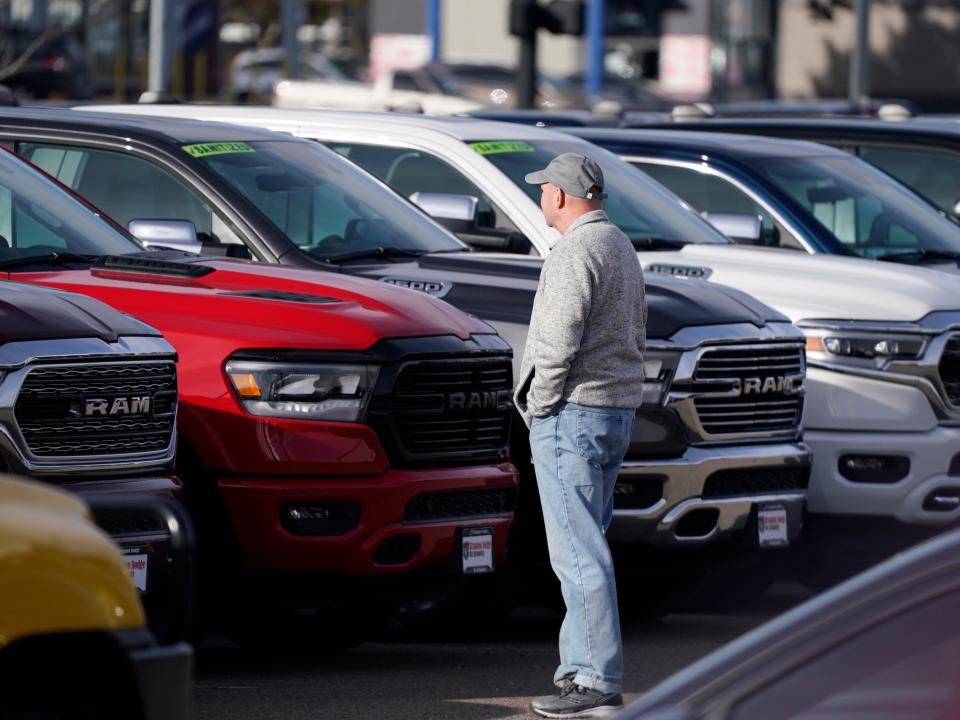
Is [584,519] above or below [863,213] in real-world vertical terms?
below

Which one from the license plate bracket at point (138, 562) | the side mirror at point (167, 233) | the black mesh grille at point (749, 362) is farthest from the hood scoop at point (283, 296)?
the black mesh grille at point (749, 362)

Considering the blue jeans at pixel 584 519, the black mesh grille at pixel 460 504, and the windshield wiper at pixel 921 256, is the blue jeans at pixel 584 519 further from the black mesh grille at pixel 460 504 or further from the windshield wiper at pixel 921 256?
the windshield wiper at pixel 921 256

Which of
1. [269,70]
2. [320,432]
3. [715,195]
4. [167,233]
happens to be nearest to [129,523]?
[320,432]

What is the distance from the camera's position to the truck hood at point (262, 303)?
23.3 feet

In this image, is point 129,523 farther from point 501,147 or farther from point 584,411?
point 501,147

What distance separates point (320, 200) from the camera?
891 centimetres

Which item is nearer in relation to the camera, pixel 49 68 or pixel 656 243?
pixel 656 243

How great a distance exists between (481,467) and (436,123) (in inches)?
124

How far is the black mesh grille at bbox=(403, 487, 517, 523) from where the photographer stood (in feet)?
23.7

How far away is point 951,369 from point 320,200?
10.2 feet

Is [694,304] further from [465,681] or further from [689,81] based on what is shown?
[689,81]

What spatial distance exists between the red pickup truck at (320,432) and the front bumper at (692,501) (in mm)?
746

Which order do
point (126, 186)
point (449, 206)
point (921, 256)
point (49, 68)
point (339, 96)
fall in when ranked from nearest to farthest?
1. point (126, 186)
2. point (449, 206)
3. point (921, 256)
4. point (49, 68)
5. point (339, 96)

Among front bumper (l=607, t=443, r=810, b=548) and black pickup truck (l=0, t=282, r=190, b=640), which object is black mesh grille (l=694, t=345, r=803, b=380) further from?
black pickup truck (l=0, t=282, r=190, b=640)
